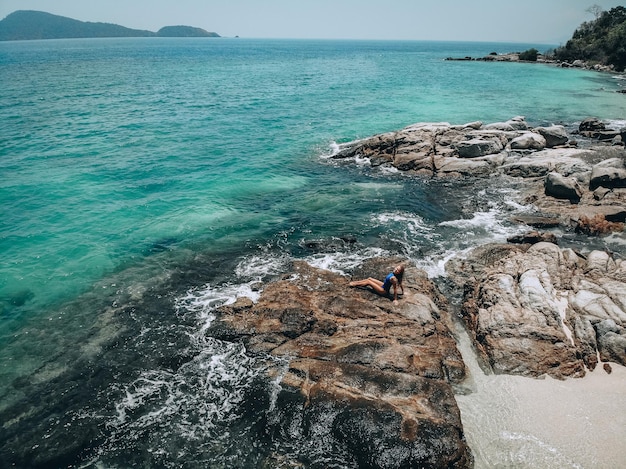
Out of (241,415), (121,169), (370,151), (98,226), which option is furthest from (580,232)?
(121,169)

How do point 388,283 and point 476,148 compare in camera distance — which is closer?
point 388,283

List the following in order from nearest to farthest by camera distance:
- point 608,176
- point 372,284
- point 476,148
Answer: point 372,284 → point 608,176 → point 476,148

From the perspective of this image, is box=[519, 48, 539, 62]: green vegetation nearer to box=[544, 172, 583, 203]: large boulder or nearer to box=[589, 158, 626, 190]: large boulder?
box=[589, 158, 626, 190]: large boulder

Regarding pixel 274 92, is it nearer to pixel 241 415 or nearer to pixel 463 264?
pixel 463 264

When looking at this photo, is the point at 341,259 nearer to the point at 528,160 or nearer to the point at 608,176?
the point at 608,176

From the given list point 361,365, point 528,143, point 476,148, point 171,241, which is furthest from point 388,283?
point 528,143

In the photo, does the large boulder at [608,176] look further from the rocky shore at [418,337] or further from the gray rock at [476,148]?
the gray rock at [476,148]
